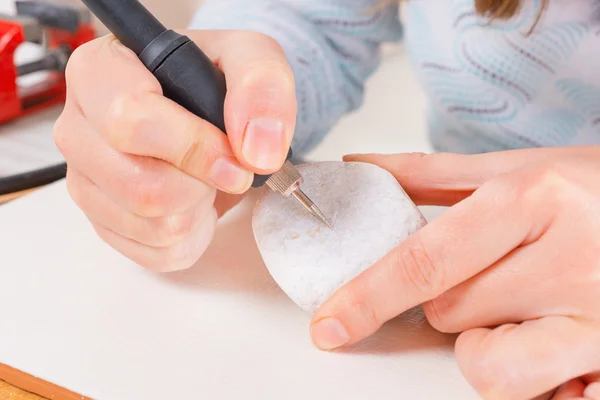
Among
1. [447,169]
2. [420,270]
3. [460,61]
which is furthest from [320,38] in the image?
[420,270]

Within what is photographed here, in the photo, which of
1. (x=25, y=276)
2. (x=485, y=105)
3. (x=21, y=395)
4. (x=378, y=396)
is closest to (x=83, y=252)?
(x=25, y=276)

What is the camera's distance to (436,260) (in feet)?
1.30

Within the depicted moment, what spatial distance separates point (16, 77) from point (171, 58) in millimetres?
526

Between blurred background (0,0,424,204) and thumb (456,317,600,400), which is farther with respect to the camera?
blurred background (0,0,424,204)

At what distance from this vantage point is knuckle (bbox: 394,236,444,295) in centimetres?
40

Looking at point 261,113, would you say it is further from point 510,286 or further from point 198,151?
point 510,286

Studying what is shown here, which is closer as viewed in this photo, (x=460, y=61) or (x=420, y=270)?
(x=420, y=270)

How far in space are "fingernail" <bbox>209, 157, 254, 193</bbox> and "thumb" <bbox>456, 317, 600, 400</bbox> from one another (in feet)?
0.59

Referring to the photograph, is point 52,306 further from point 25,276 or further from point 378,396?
point 378,396

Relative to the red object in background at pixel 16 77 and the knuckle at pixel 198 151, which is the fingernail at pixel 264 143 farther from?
the red object in background at pixel 16 77

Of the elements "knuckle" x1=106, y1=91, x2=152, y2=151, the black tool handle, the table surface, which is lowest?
the table surface

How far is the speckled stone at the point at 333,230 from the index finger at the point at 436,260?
0.07ft

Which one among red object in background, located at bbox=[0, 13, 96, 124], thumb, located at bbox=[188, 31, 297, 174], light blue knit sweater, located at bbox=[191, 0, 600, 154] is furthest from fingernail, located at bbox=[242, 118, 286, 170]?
red object in background, located at bbox=[0, 13, 96, 124]

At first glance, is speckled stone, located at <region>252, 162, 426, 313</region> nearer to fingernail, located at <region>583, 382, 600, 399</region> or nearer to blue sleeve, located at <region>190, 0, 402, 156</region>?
fingernail, located at <region>583, 382, 600, 399</region>
